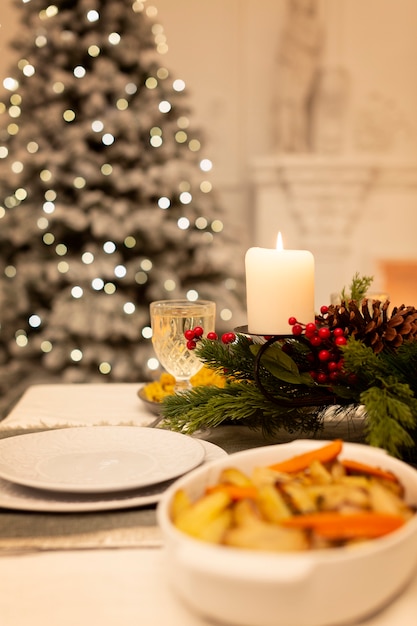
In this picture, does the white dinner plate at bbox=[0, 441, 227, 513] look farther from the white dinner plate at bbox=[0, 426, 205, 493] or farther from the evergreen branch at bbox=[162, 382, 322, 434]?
the evergreen branch at bbox=[162, 382, 322, 434]

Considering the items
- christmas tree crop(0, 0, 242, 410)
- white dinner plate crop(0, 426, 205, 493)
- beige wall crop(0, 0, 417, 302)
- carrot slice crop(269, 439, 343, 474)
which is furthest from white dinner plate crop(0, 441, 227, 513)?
beige wall crop(0, 0, 417, 302)

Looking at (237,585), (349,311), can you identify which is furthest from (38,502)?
(349,311)

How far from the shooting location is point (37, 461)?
0.64 metres

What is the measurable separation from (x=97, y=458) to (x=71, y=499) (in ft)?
0.29

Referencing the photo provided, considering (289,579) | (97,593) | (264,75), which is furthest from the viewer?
(264,75)

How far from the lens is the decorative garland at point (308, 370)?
0.66 m

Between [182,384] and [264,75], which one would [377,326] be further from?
[264,75]

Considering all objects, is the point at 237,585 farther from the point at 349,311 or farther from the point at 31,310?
the point at 31,310

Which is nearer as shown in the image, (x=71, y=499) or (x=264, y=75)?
(x=71, y=499)

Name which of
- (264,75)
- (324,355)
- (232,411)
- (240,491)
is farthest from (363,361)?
(264,75)

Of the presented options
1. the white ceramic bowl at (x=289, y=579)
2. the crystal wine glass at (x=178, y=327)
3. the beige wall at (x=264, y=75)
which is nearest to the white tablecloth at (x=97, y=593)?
the white ceramic bowl at (x=289, y=579)

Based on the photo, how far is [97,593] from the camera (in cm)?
45

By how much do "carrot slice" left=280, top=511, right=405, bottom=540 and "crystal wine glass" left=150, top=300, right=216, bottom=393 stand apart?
0.48 m

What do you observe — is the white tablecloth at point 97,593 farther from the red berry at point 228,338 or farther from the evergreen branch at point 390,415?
the red berry at point 228,338
